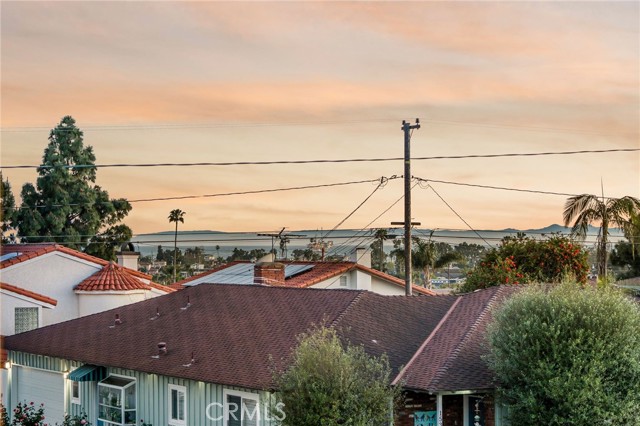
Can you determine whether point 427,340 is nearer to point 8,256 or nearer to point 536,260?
point 536,260

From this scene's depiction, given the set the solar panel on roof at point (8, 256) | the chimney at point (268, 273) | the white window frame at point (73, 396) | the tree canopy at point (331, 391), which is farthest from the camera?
the solar panel on roof at point (8, 256)

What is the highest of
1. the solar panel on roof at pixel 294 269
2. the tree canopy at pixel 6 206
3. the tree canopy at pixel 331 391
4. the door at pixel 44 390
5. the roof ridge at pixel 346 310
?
the tree canopy at pixel 6 206

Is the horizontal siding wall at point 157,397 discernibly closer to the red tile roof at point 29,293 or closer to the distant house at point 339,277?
the red tile roof at point 29,293

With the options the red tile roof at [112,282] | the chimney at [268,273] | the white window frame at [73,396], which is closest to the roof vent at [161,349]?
the white window frame at [73,396]

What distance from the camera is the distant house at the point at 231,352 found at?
2311 centimetres

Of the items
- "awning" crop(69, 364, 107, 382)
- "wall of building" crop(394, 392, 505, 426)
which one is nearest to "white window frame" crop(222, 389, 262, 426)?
"wall of building" crop(394, 392, 505, 426)

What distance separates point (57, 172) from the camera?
7919 centimetres

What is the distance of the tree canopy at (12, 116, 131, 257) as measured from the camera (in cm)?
7738

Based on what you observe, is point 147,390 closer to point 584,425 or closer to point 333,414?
point 333,414

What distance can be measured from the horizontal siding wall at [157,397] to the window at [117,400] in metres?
0.24

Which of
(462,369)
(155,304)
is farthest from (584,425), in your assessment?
(155,304)

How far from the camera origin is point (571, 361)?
20766 mm

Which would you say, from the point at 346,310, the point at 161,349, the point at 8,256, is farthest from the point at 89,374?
the point at 8,256

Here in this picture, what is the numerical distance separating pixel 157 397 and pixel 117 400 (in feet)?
6.78
